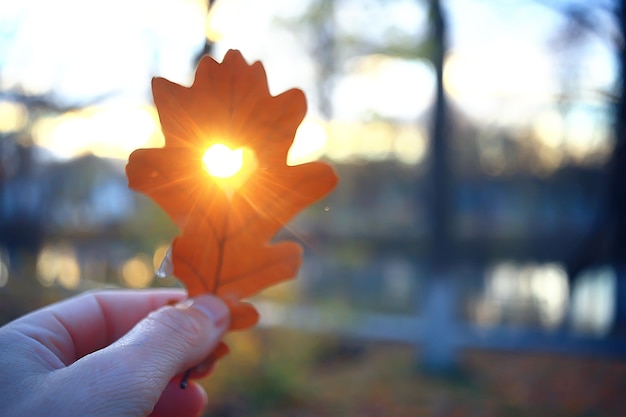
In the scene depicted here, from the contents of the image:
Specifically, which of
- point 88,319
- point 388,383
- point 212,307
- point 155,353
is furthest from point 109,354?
point 388,383

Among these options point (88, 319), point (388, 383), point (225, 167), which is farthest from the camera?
point (388, 383)

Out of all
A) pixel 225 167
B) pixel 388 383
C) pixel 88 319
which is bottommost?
pixel 388 383

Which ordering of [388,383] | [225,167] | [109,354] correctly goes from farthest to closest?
[388,383], [225,167], [109,354]

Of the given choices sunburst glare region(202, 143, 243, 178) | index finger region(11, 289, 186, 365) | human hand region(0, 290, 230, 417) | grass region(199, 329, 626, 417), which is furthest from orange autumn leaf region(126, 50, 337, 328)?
grass region(199, 329, 626, 417)

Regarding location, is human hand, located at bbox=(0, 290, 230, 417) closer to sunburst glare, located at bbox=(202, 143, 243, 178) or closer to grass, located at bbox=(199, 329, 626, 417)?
sunburst glare, located at bbox=(202, 143, 243, 178)

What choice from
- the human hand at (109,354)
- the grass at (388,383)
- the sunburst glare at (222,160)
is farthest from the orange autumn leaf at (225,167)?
the grass at (388,383)

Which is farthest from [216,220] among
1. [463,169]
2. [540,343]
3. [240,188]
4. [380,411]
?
[463,169]

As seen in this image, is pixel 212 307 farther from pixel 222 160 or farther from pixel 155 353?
pixel 222 160

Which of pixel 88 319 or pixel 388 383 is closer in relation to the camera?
pixel 88 319
